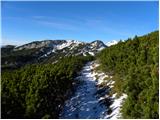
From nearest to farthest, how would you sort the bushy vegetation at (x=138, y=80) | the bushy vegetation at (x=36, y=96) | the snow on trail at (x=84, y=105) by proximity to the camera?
the bushy vegetation at (x=138, y=80) < the bushy vegetation at (x=36, y=96) < the snow on trail at (x=84, y=105)

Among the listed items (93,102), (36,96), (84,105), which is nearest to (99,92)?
(93,102)

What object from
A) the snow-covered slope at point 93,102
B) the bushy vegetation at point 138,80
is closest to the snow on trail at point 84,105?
the snow-covered slope at point 93,102

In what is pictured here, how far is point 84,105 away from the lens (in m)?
29.9

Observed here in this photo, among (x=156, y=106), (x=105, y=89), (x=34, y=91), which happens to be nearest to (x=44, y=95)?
(x=34, y=91)

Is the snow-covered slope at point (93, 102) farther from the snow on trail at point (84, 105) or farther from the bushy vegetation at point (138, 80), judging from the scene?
the bushy vegetation at point (138, 80)

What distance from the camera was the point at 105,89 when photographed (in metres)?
32.1

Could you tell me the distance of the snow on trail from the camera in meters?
27.2

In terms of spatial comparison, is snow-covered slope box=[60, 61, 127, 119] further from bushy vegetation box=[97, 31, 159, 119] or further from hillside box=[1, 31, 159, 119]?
bushy vegetation box=[97, 31, 159, 119]

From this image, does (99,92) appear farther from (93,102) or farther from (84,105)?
(84,105)

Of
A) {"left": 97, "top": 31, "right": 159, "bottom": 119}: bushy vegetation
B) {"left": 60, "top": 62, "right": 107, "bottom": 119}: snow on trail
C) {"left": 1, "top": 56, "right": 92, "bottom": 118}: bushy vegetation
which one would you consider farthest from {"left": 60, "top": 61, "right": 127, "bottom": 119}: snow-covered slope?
{"left": 97, "top": 31, "right": 159, "bottom": 119}: bushy vegetation

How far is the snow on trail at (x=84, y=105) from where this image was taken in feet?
89.4

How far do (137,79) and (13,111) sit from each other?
873 centimetres

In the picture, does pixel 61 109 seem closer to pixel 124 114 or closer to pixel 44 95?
pixel 44 95

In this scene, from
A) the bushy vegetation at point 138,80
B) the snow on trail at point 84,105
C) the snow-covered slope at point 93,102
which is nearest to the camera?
the bushy vegetation at point 138,80
